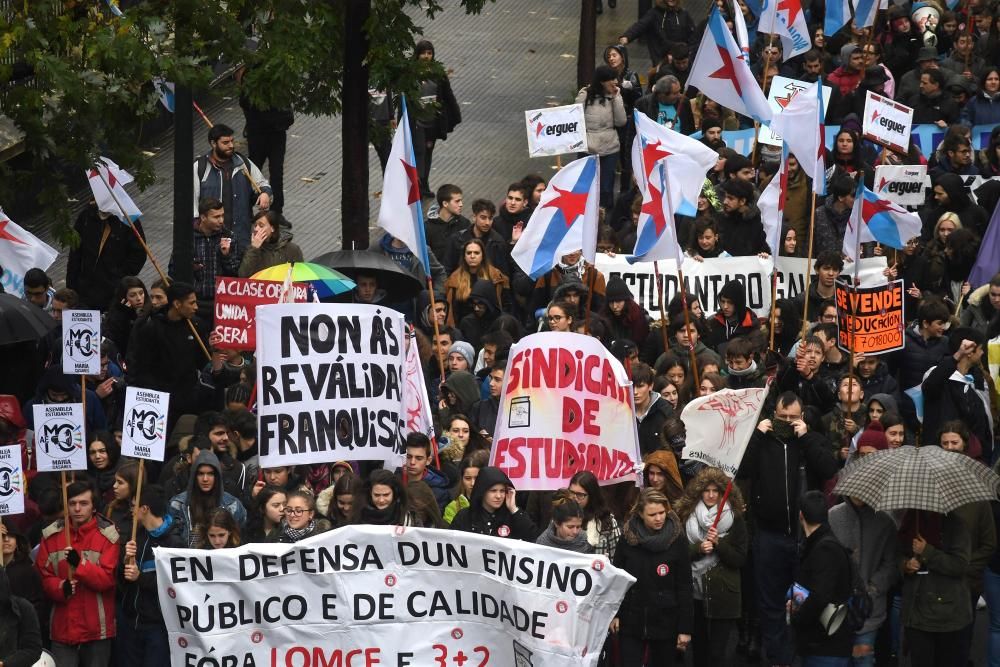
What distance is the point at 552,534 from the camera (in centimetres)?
1081

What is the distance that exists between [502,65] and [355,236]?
1029 centimetres

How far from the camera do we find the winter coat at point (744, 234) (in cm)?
1644

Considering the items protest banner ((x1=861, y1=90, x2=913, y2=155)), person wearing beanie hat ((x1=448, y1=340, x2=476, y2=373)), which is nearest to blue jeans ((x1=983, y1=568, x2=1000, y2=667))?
person wearing beanie hat ((x1=448, y1=340, x2=476, y2=373))

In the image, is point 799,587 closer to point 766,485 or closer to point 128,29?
point 766,485

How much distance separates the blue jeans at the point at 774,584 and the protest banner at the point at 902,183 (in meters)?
5.49

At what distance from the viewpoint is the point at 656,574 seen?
11.1 meters

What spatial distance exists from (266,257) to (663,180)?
3374 millimetres

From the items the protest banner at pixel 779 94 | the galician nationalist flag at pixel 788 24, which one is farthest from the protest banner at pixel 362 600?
the galician nationalist flag at pixel 788 24

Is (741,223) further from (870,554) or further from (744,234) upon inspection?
(870,554)

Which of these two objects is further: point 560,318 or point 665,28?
point 665,28

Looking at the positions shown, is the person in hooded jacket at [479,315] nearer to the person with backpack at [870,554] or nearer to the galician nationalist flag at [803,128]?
the galician nationalist flag at [803,128]

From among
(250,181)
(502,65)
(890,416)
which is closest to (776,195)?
(890,416)

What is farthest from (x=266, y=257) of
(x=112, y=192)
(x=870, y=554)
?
(x=870, y=554)

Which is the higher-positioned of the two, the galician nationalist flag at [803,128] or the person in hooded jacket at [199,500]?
the galician nationalist flag at [803,128]
